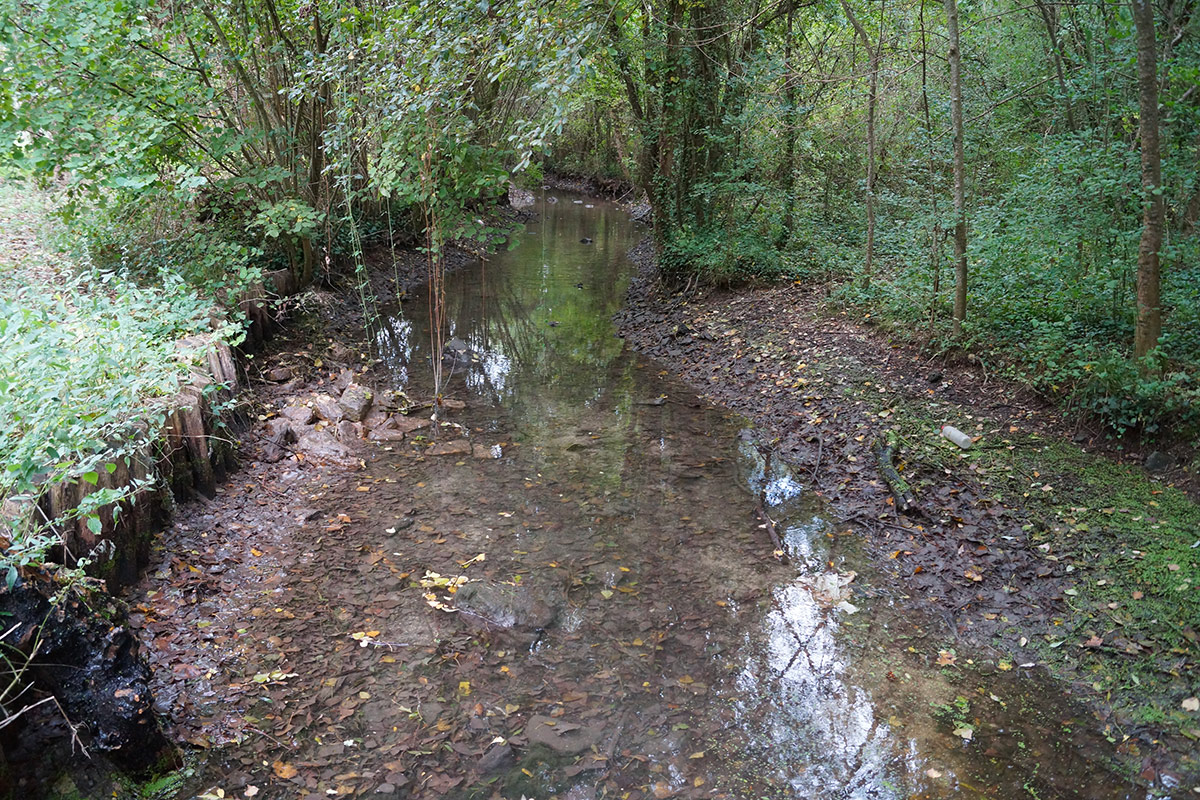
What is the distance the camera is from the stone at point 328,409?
7191 millimetres

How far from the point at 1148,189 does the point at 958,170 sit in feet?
6.09

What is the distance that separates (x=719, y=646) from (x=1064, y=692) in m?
1.92

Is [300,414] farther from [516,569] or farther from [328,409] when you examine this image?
[516,569]

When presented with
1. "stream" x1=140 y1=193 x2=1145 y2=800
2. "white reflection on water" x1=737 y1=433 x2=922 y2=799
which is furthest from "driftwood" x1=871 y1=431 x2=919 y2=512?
"white reflection on water" x1=737 y1=433 x2=922 y2=799

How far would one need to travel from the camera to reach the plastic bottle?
5945 millimetres

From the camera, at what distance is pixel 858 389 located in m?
7.34

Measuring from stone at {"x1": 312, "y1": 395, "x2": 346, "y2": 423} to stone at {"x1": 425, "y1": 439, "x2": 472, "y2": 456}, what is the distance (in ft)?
3.37

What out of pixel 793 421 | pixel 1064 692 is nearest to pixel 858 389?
pixel 793 421

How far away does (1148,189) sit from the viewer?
4949 mm

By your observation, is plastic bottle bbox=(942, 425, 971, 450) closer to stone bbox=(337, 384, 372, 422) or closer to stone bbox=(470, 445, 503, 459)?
stone bbox=(470, 445, 503, 459)

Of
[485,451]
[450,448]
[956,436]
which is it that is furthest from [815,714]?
[450,448]

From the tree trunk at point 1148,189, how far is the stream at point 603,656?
260 centimetres

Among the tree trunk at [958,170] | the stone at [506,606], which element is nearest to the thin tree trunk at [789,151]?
the tree trunk at [958,170]

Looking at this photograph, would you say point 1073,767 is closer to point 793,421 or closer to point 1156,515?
point 1156,515
